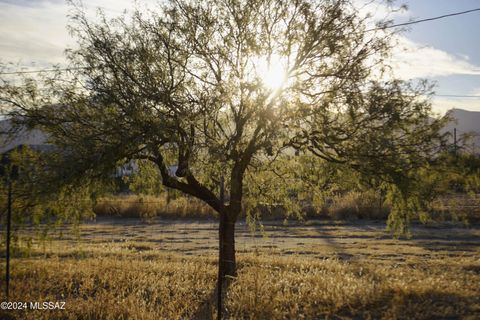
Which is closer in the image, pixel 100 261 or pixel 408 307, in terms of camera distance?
pixel 408 307

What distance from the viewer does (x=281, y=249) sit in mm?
17797

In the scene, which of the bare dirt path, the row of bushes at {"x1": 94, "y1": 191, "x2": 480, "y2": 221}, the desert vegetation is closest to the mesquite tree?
the desert vegetation

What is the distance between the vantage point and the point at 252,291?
9.02 m

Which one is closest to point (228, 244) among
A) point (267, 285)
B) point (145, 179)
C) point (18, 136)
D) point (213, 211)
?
point (267, 285)

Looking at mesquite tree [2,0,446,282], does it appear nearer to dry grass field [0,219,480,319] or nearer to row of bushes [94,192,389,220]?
dry grass field [0,219,480,319]

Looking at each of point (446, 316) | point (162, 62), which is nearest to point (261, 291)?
point (446, 316)

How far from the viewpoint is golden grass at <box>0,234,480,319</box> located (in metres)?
8.09

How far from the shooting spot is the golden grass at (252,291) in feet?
26.6

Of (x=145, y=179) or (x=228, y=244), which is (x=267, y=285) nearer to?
(x=228, y=244)

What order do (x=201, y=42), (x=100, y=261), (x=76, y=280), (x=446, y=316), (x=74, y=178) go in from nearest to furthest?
(x=446, y=316), (x=74, y=178), (x=201, y=42), (x=76, y=280), (x=100, y=261)

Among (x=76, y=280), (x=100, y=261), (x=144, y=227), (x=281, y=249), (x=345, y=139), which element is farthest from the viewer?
(x=144, y=227)

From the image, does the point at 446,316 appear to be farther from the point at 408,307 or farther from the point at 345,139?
the point at 345,139

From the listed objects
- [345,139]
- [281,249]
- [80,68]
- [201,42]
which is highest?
[201,42]

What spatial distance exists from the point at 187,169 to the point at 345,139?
304cm
